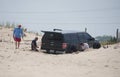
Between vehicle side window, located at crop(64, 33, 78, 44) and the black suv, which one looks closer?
the black suv

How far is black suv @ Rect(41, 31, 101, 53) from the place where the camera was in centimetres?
2223

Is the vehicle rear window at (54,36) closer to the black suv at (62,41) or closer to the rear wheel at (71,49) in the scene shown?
the black suv at (62,41)

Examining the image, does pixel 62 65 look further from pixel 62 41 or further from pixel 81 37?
pixel 81 37

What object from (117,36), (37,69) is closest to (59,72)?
(37,69)

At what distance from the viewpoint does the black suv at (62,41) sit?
72.9ft

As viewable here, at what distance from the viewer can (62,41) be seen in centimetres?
2219

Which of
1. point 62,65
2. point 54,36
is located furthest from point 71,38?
point 62,65

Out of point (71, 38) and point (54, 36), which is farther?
point (71, 38)

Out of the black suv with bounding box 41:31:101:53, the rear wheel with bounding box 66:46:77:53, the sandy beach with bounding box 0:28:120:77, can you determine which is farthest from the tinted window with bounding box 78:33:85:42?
the sandy beach with bounding box 0:28:120:77

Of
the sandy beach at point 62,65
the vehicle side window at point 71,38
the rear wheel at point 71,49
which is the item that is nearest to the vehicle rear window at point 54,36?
the vehicle side window at point 71,38

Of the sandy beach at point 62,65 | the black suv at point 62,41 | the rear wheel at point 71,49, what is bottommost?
the sandy beach at point 62,65

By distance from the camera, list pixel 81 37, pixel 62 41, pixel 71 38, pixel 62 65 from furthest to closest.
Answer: pixel 81 37 < pixel 71 38 < pixel 62 41 < pixel 62 65

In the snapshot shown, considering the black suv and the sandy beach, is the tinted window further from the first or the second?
the sandy beach

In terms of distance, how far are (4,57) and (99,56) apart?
16.3ft
